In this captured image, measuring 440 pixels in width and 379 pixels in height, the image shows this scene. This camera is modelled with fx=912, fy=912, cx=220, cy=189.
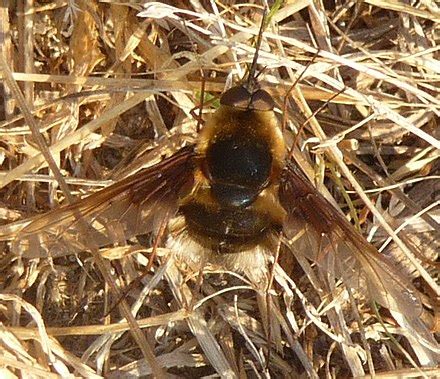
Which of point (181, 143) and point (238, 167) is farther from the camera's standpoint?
point (181, 143)

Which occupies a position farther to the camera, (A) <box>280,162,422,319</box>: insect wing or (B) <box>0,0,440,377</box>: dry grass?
(B) <box>0,0,440,377</box>: dry grass

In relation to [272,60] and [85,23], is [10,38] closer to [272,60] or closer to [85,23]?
[85,23]

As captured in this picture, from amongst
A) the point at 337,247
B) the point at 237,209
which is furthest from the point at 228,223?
the point at 337,247

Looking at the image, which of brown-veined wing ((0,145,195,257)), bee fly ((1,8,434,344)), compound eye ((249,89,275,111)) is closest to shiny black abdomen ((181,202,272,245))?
bee fly ((1,8,434,344))

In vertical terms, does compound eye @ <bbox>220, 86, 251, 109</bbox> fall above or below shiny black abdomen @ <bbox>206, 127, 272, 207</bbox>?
above

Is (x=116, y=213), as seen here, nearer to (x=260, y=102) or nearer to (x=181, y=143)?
(x=181, y=143)

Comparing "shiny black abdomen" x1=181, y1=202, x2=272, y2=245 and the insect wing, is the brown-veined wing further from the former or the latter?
the insect wing

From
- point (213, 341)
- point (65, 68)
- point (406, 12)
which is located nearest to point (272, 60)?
point (406, 12)

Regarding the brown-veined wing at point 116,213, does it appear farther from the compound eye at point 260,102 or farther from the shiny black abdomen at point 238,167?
the compound eye at point 260,102
